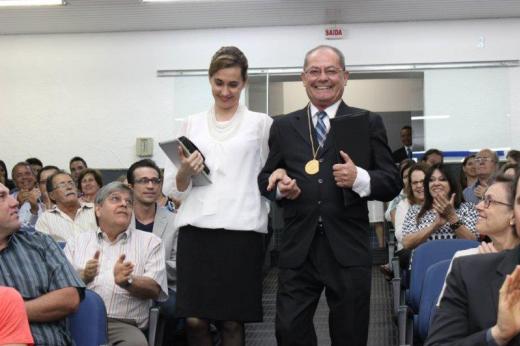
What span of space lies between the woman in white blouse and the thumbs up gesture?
433mm

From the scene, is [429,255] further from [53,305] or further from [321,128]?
[53,305]

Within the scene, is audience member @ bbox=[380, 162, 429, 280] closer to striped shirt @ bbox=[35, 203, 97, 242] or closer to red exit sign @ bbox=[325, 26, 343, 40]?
striped shirt @ bbox=[35, 203, 97, 242]

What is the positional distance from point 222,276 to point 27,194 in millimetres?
4477

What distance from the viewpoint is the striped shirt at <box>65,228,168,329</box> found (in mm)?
3594

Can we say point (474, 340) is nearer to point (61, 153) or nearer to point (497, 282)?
point (497, 282)

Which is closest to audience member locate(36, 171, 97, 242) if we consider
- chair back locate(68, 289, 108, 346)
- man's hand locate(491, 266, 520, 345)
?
chair back locate(68, 289, 108, 346)

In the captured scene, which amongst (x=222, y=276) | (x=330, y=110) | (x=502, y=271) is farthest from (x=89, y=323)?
(x=502, y=271)

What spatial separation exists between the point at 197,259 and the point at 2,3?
21.6 feet

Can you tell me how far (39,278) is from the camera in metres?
2.91

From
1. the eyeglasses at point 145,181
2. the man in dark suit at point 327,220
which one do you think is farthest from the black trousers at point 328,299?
the eyeglasses at point 145,181

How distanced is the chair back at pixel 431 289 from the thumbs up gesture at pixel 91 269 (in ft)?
4.91

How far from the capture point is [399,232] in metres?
5.26

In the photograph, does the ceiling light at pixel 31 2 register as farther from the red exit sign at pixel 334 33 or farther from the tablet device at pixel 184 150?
the tablet device at pixel 184 150

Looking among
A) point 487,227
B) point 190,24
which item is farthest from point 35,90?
point 487,227
